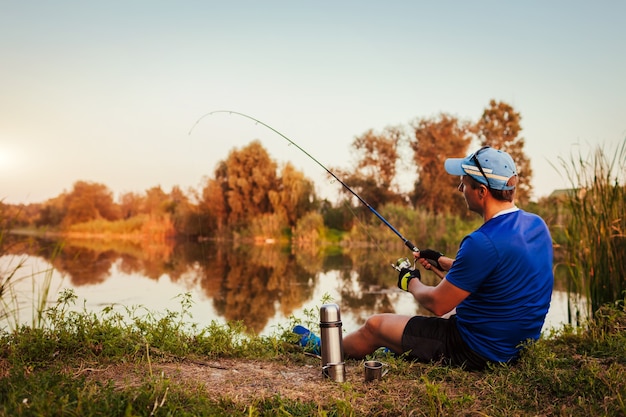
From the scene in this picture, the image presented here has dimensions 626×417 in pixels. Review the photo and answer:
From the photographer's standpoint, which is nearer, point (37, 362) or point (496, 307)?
point (496, 307)

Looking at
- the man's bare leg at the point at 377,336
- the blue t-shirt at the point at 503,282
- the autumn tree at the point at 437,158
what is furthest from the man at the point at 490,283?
the autumn tree at the point at 437,158

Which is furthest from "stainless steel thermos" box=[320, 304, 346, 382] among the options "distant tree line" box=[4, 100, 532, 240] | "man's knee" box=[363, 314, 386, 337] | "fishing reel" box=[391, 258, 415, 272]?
"distant tree line" box=[4, 100, 532, 240]

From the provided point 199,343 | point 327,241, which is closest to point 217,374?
point 199,343

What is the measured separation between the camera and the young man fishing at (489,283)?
9.29 feet

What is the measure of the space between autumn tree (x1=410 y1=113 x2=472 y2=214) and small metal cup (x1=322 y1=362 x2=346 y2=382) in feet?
80.1

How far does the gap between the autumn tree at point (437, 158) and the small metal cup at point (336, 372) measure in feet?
80.1

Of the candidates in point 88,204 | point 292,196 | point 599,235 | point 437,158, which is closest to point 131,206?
point 88,204

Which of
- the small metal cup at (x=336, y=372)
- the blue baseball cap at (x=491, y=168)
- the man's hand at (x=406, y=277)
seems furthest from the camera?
the man's hand at (x=406, y=277)

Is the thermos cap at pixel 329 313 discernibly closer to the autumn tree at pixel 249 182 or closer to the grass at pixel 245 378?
the grass at pixel 245 378

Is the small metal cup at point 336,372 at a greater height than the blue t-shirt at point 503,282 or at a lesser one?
lesser

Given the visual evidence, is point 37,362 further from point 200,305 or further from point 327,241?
point 327,241

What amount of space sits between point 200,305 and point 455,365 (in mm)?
5553

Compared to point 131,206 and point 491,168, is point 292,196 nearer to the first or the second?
point 131,206

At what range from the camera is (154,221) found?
2342cm
